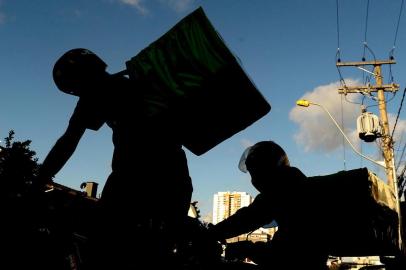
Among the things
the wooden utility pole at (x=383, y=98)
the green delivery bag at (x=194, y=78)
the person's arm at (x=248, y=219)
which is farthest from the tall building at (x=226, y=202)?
the green delivery bag at (x=194, y=78)

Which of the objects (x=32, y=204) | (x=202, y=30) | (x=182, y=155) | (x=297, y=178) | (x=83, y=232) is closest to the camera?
(x=32, y=204)

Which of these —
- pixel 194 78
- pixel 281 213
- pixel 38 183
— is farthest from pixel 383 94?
pixel 38 183

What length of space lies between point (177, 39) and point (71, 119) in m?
0.82

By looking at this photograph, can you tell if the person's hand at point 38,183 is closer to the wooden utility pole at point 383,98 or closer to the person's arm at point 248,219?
the person's arm at point 248,219

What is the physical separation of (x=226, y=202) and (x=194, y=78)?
4108 inches

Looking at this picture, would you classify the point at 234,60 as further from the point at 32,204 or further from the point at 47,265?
the point at 47,265

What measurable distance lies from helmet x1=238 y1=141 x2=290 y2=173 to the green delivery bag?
264mm

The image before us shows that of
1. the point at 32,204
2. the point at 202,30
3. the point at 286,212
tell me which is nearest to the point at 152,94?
the point at 202,30

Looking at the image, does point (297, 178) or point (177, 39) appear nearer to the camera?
point (177, 39)

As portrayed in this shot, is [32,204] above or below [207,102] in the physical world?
below

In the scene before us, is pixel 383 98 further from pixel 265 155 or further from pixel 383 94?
pixel 265 155

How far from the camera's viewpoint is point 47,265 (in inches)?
70.4

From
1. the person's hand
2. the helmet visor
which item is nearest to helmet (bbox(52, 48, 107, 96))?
the person's hand

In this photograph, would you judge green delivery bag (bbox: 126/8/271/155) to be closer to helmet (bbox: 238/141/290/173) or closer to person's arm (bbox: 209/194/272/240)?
helmet (bbox: 238/141/290/173)
